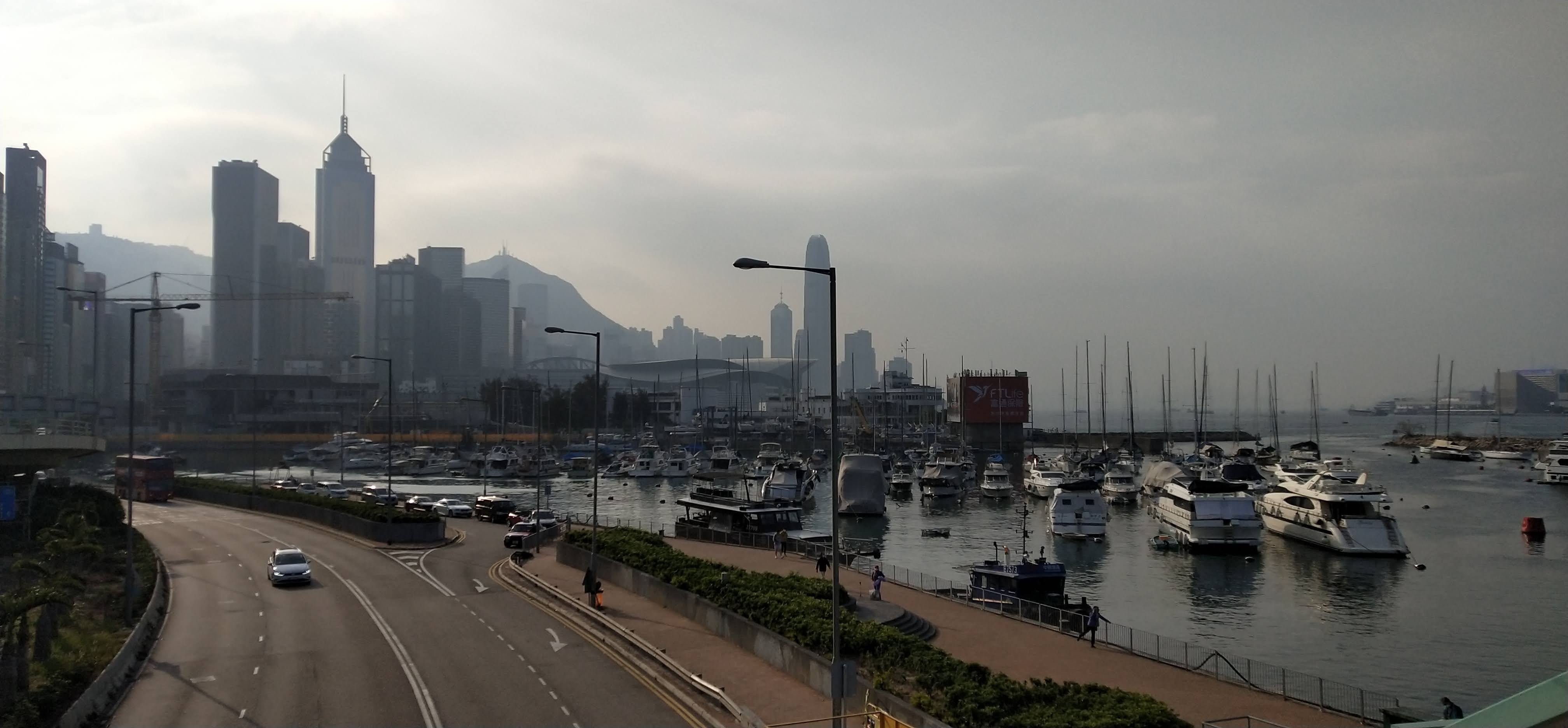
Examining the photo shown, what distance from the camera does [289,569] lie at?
35.8 meters

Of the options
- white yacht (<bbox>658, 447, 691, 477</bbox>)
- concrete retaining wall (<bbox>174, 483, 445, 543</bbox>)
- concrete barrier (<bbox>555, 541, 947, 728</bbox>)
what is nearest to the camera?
concrete barrier (<bbox>555, 541, 947, 728</bbox>)

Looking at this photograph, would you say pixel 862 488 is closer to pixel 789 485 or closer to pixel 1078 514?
pixel 789 485

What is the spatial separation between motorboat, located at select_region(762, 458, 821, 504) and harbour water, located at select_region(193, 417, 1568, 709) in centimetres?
219

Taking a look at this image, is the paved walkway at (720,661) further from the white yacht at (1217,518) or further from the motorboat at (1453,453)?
the motorboat at (1453,453)

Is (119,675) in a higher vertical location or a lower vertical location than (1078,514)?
higher

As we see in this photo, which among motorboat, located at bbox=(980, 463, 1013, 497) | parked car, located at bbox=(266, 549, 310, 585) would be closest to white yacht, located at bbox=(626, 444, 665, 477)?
motorboat, located at bbox=(980, 463, 1013, 497)

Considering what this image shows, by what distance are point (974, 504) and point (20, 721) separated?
73.8 m

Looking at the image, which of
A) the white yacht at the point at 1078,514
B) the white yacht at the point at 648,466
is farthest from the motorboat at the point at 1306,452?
the white yacht at the point at 648,466

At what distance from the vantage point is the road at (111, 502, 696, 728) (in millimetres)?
20047

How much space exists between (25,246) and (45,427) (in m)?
178

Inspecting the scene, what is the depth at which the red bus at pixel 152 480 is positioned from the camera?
70875mm

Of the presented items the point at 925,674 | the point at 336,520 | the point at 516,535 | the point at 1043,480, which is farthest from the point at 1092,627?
the point at 1043,480

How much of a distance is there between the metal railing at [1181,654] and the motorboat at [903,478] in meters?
53.3

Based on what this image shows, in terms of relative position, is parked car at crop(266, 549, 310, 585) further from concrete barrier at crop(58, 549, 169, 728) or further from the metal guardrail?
the metal guardrail
